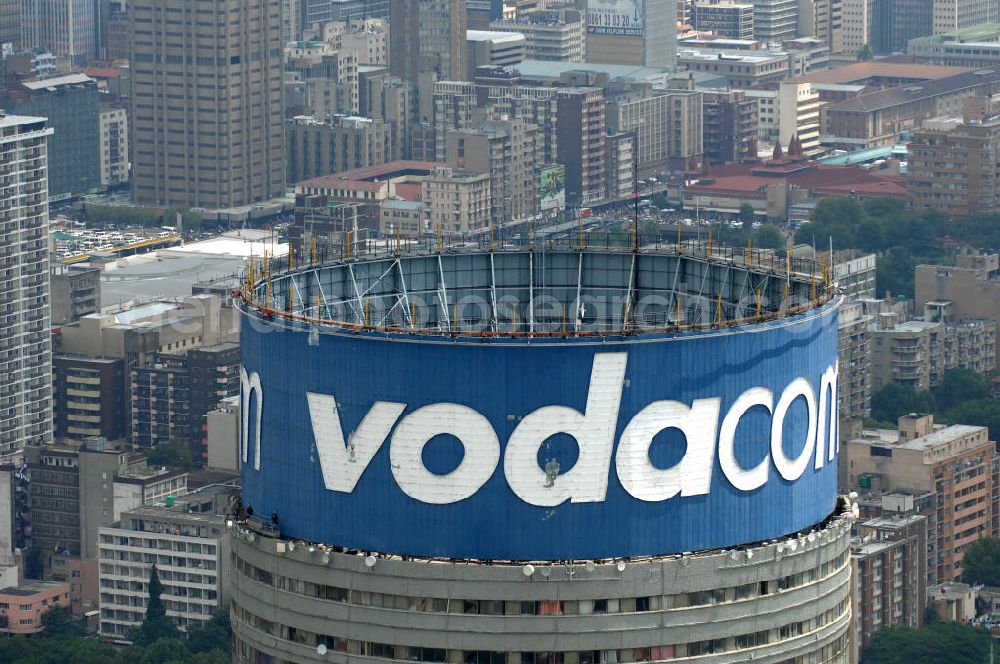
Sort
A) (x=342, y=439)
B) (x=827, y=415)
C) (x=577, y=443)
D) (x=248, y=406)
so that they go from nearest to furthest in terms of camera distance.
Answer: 1. (x=577, y=443)
2. (x=342, y=439)
3. (x=827, y=415)
4. (x=248, y=406)

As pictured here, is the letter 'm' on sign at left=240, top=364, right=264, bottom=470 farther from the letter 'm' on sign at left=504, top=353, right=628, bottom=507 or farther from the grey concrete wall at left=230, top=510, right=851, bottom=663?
the letter 'm' on sign at left=504, top=353, right=628, bottom=507

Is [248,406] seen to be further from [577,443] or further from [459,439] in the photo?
[577,443]

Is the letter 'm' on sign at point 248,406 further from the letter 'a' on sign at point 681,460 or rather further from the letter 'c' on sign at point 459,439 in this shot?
the letter 'a' on sign at point 681,460

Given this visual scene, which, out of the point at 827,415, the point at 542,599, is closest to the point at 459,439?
the point at 542,599

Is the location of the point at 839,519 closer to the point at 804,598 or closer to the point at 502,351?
the point at 804,598

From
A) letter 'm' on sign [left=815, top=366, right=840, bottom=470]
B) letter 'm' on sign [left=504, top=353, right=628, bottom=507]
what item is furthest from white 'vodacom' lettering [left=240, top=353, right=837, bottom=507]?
letter 'm' on sign [left=815, top=366, right=840, bottom=470]
